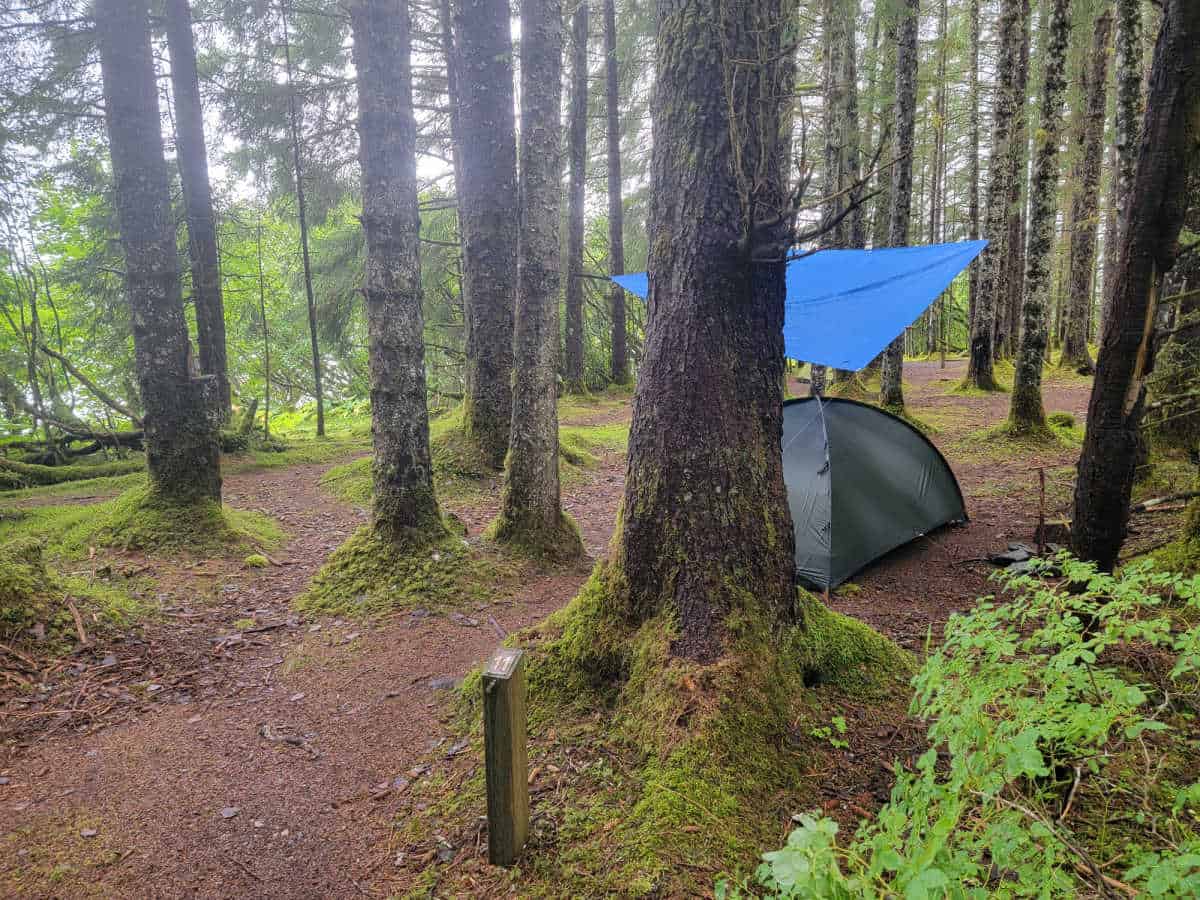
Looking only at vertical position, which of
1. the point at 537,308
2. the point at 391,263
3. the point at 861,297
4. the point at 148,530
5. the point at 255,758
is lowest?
the point at 255,758

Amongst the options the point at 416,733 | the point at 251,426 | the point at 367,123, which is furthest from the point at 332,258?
the point at 416,733

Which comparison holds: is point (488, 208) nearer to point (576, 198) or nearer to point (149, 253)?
point (149, 253)

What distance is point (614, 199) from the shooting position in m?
14.1

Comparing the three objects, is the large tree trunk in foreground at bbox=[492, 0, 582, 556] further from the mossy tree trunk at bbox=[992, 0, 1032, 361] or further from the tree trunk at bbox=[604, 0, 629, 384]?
the mossy tree trunk at bbox=[992, 0, 1032, 361]

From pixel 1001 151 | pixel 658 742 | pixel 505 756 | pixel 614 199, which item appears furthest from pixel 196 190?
pixel 1001 151

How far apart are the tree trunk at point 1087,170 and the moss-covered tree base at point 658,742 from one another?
506 inches

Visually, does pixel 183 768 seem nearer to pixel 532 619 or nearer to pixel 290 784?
pixel 290 784

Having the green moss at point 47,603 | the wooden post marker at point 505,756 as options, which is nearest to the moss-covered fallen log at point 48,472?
the green moss at point 47,603

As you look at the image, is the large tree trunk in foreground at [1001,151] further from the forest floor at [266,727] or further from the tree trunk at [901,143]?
the forest floor at [266,727]

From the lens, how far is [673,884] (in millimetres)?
1923

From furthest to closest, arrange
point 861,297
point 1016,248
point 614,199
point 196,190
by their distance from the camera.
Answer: point 1016,248, point 614,199, point 196,190, point 861,297

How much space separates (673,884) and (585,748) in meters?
0.70

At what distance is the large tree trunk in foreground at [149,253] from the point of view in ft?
17.4

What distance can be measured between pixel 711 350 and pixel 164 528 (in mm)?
5214
